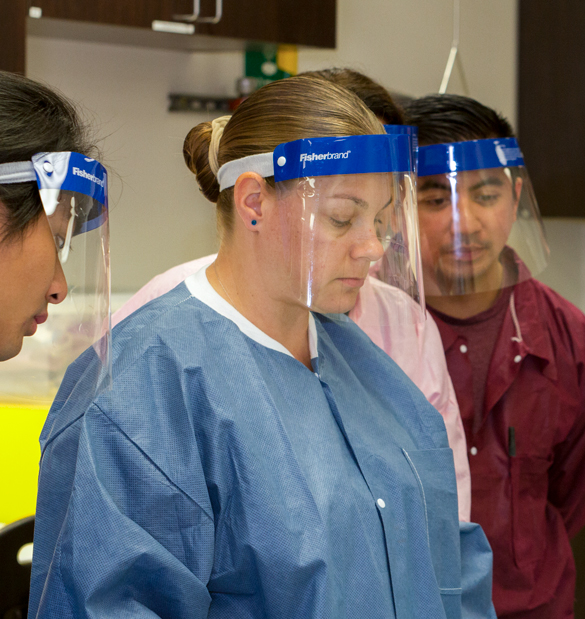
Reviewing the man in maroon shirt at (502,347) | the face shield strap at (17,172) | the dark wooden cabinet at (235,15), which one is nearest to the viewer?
the face shield strap at (17,172)

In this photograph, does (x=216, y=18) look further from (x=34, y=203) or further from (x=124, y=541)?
(x=124, y=541)

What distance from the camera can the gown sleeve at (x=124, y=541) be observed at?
84 cm

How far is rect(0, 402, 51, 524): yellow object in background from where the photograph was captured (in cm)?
Result: 143

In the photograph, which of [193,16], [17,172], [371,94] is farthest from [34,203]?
[193,16]

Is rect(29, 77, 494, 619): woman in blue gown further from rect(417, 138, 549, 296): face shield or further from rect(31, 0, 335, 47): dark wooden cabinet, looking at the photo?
rect(31, 0, 335, 47): dark wooden cabinet

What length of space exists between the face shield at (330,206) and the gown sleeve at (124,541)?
323 mm

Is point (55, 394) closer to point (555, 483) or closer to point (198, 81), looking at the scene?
point (555, 483)

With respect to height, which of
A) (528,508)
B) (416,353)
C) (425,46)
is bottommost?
(528,508)

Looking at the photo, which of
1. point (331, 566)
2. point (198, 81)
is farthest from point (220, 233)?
point (198, 81)


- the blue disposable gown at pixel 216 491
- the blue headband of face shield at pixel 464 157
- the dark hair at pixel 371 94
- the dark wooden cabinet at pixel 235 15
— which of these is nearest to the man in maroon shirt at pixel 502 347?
the blue headband of face shield at pixel 464 157

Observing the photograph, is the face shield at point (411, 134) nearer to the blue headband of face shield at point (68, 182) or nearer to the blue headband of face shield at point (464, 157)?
the blue headband of face shield at point (464, 157)

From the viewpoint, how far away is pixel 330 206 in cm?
103

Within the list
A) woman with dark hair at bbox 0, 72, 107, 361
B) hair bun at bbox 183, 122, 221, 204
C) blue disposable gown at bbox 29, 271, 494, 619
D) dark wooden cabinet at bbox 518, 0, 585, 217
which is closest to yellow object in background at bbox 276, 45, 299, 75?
dark wooden cabinet at bbox 518, 0, 585, 217

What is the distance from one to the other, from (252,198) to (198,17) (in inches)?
47.4
